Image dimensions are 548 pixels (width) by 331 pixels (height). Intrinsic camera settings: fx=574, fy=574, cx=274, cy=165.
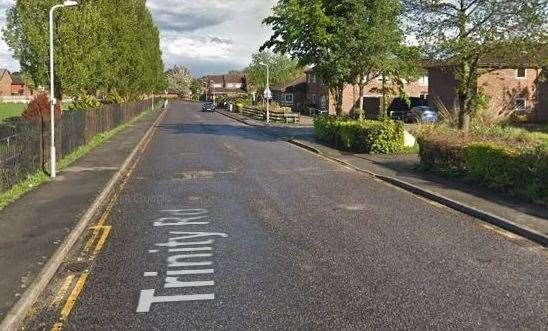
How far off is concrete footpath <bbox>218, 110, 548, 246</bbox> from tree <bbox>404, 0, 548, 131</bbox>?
375 centimetres

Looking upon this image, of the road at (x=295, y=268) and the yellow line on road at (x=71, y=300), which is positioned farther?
the road at (x=295, y=268)

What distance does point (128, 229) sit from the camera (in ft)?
34.2

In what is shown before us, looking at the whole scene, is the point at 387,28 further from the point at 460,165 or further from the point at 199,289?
the point at 199,289

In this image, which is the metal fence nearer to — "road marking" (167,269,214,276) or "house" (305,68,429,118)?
"road marking" (167,269,214,276)

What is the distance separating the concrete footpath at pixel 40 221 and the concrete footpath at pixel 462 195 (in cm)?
765

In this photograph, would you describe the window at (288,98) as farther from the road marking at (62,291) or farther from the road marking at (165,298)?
the road marking at (165,298)

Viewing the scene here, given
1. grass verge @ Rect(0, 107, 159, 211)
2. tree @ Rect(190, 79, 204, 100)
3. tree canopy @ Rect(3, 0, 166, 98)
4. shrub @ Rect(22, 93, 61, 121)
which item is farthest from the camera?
tree @ Rect(190, 79, 204, 100)

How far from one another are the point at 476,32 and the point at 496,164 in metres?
6.90

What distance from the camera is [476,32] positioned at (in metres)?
18.9

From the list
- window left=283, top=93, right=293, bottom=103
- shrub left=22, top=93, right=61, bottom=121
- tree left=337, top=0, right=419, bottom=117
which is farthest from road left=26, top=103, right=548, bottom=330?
window left=283, top=93, right=293, bottom=103

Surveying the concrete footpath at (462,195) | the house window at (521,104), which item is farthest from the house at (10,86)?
the concrete footpath at (462,195)

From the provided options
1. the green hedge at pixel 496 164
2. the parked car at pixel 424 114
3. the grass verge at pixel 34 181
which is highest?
the parked car at pixel 424 114

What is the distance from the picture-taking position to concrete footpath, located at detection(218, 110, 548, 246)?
10231 mm

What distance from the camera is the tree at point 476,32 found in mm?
18422
